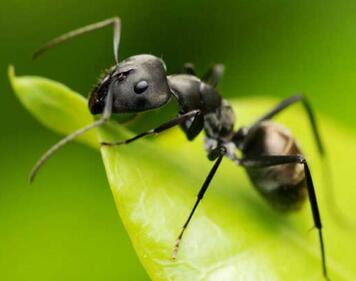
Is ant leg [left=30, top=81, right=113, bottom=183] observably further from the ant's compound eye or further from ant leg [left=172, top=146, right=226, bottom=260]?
ant leg [left=172, top=146, right=226, bottom=260]

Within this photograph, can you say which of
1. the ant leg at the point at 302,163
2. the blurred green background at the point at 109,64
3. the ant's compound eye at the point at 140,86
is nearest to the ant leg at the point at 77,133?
the ant's compound eye at the point at 140,86

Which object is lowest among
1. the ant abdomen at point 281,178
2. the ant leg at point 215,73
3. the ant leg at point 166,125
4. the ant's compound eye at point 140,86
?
the ant abdomen at point 281,178

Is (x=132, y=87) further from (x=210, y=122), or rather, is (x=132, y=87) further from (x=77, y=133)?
(x=210, y=122)

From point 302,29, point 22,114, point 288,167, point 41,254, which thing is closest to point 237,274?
point 288,167

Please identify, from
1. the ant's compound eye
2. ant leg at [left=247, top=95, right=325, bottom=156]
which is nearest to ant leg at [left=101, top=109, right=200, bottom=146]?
the ant's compound eye

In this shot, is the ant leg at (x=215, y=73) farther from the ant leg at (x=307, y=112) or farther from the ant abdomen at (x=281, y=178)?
the ant abdomen at (x=281, y=178)

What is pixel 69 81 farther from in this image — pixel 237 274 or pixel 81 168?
pixel 237 274

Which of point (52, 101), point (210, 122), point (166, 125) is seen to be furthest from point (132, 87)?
point (210, 122)

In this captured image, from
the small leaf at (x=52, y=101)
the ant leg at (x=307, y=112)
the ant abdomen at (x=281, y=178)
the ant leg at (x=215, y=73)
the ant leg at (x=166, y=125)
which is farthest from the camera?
the ant leg at (x=215, y=73)
